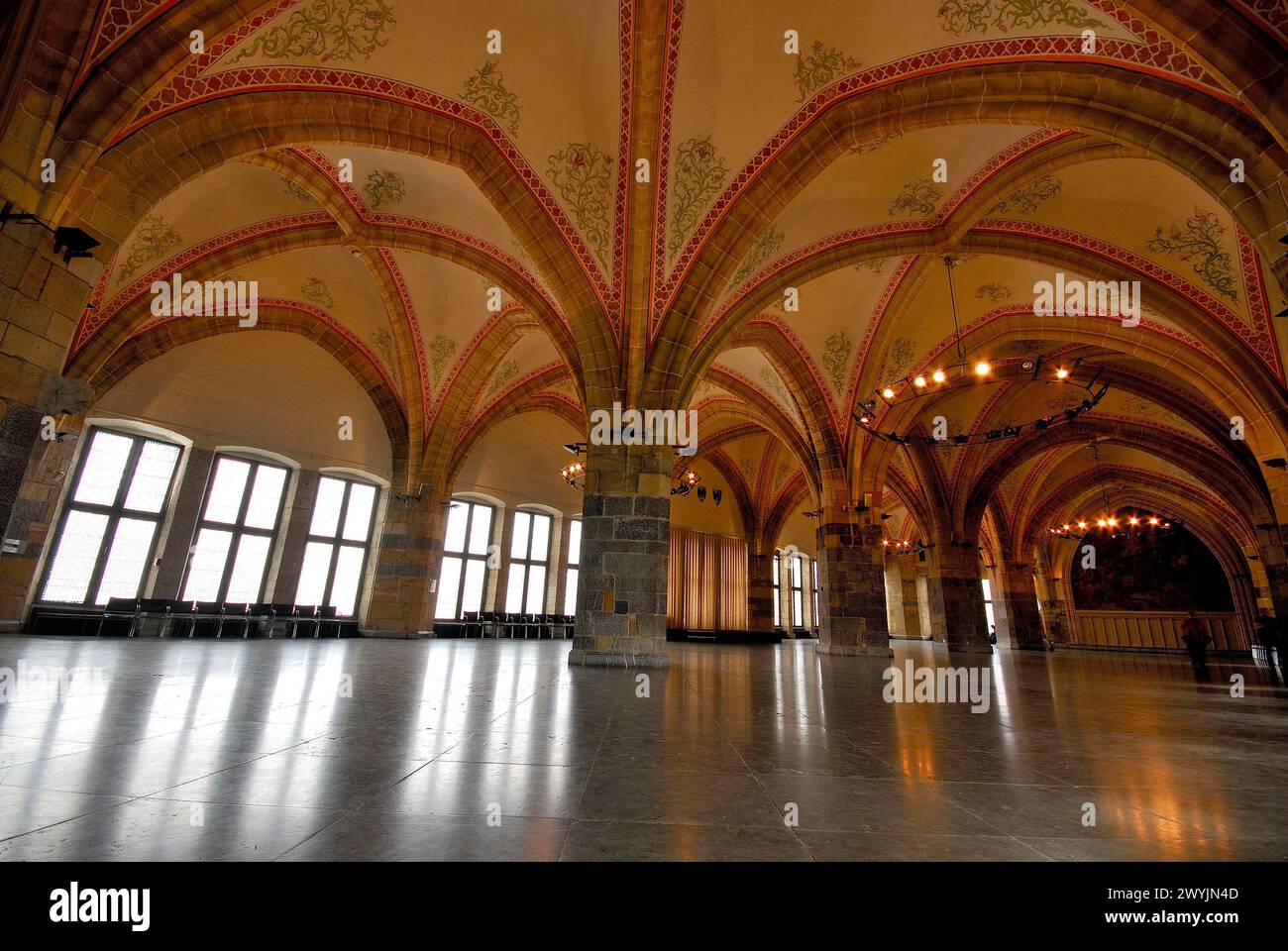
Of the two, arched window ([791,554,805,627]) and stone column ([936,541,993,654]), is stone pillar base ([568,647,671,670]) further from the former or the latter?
arched window ([791,554,805,627])

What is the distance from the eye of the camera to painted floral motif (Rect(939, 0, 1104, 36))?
5.86 metres

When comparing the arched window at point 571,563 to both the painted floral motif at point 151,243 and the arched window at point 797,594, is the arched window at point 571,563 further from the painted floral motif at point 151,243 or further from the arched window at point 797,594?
the arched window at point 797,594

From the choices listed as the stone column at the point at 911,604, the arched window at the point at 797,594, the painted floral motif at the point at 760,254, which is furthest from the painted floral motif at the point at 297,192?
the stone column at the point at 911,604

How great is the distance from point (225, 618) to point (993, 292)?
1626cm

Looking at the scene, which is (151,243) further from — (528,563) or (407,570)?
(528,563)

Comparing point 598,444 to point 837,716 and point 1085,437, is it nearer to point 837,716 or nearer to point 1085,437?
point 837,716

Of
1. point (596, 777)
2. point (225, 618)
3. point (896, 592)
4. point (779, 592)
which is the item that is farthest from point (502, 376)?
point (896, 592)

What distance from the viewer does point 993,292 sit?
11094mm

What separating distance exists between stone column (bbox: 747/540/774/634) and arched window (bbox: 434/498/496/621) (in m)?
10.4

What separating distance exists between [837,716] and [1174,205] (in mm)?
9476

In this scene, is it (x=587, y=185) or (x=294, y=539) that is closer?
(x=587, y=185)

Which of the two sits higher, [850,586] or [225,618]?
[850,586]

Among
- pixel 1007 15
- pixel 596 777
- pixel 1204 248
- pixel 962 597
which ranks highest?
pixel 1007 15

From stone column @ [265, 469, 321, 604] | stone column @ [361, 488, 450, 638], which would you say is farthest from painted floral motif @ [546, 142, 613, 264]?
stone column @ [265, 469, 321, 604]
